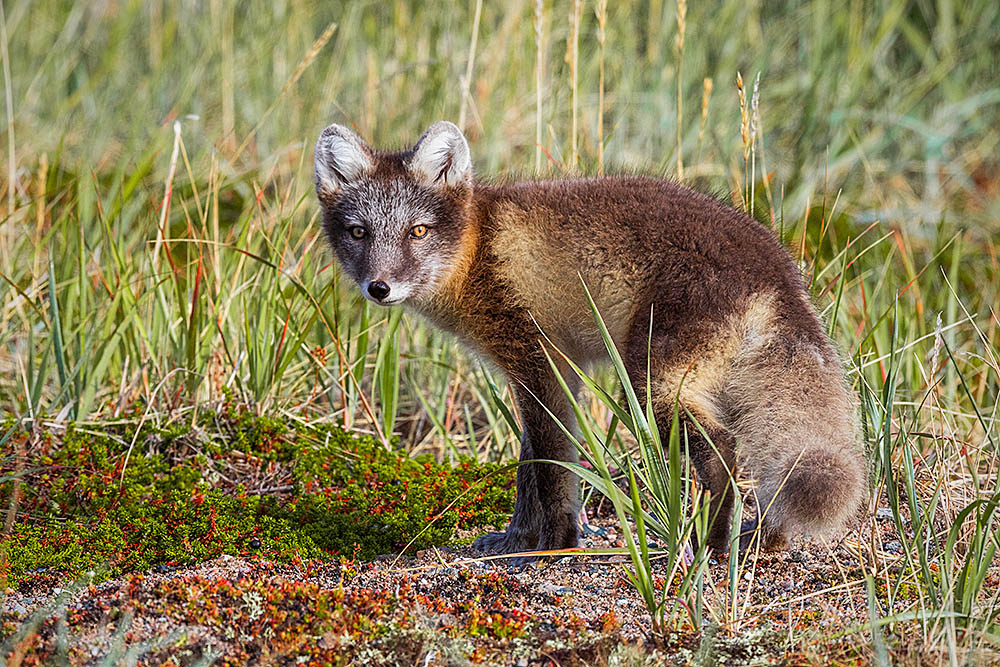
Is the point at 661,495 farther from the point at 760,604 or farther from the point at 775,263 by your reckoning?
the point at 775,263

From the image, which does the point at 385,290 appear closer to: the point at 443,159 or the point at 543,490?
the point at 443,159

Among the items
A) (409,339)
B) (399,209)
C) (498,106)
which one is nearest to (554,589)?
(399,209)

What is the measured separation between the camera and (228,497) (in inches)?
142

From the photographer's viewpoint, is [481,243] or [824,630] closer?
[824,630]

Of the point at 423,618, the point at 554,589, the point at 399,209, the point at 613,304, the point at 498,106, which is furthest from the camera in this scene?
the point at 498,106

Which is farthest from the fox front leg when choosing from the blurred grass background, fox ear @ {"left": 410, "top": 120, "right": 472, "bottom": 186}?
the blurred grass background

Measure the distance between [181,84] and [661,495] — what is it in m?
6.15

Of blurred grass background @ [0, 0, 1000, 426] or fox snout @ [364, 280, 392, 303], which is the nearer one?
fox snout @ [364, 280, 392, 303]

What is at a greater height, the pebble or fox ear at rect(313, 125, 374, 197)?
fox ear at rect(313, 125, 374, 197)

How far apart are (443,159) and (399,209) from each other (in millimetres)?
239

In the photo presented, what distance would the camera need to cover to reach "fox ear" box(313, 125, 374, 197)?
3760 millimetres

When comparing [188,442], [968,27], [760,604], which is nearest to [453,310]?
[188,442]

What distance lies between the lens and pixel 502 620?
2.66m

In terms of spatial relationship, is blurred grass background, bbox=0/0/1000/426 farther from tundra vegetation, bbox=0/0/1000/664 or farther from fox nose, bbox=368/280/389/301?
fox nose, bbox=368/280/389/301
